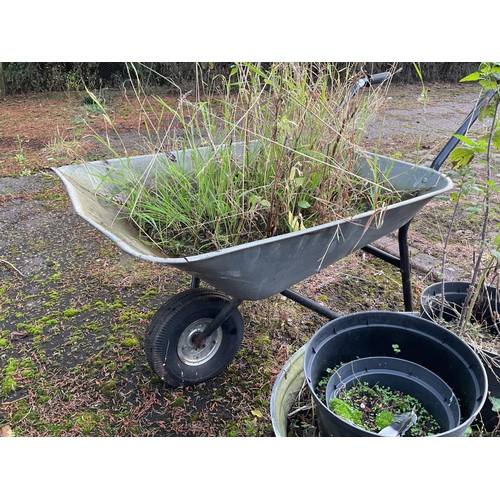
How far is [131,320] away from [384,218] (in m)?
1.31

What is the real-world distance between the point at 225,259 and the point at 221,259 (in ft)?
0.04

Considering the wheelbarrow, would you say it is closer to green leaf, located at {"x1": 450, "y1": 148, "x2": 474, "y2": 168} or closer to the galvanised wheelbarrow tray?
the galvanised wheelbarrow tray

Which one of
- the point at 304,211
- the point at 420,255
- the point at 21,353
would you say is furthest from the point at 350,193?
the point at 21,353

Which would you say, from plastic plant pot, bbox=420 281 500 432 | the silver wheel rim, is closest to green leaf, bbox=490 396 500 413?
plastic plant pot, bbox=420 281 500 432

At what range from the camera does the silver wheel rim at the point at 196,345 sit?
175 cm

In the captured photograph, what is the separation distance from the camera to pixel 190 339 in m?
1.77

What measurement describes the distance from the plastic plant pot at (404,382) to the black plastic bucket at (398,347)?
4 centimetres

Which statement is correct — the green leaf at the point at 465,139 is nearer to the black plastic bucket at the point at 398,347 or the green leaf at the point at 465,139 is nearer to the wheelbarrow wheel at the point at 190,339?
the black plastic bucket at the point at 398,347

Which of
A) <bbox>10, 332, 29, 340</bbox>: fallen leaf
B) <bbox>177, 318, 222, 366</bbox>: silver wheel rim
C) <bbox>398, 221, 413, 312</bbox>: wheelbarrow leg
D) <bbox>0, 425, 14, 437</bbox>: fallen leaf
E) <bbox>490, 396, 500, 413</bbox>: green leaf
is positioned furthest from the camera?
<bbox>10, 332, 29, 340</bbox>: fallen leaf

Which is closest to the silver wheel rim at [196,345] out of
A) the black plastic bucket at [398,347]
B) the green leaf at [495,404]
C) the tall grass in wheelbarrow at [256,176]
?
the tall grass in wheelbarrow at [256,176]

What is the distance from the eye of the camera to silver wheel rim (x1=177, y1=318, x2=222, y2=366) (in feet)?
5.75

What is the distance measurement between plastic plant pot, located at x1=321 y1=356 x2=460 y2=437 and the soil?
0.41 m

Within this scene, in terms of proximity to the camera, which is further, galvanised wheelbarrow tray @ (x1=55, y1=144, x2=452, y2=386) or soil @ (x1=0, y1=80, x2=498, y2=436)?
soil @ (x1=0, y1=80, x2=498, y2=436)

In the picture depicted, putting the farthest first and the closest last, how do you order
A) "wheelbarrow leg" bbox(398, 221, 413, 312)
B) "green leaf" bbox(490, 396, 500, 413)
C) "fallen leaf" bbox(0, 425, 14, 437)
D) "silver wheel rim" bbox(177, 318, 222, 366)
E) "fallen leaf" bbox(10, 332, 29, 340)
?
1. "fallen leaf" bbox(10, 332, 29, 340)
2. "wheelbarrow leg" bbox(398, 221, 413, 312)
3. "silver wheel rim" bbox(177, 318, 222, 366)
4. "fallen leaf" bbox(0, 425, 14, 437)
5. "green leaf" bbox(490, 396, 500, 413)
